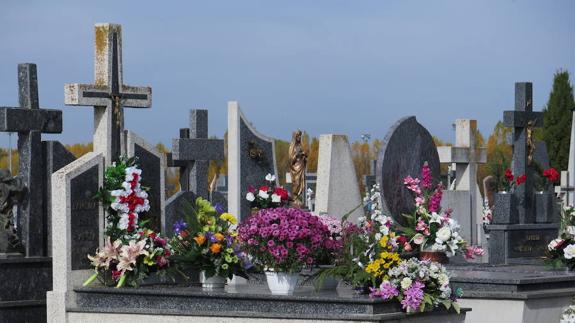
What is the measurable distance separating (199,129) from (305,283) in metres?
8.49

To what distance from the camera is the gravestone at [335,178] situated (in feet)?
57.1

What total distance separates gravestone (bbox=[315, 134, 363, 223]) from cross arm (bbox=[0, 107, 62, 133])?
A: 432cm

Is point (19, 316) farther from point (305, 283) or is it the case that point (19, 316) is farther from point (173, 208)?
point (173, 208)

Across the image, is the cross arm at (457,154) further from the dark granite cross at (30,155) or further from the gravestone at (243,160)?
the dark granite cross at (30,155)

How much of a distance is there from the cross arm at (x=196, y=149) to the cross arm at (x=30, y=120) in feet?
17.9

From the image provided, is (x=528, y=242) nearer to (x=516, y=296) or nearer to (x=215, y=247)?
(x=516, y=296)

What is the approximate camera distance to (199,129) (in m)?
20.5

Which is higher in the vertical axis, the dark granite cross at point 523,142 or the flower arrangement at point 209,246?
the dark granite cross at point 523,142

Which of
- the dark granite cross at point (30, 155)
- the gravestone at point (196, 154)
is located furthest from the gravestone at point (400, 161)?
the dark granite cross at point (30, 155)

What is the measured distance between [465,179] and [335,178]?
755cm

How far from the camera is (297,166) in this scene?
18531 mm

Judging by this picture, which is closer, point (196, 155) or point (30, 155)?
point (30, 155)

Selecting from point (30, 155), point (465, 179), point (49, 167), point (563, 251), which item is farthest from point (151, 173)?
point (465, 179)

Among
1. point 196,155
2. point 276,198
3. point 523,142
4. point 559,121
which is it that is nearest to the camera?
point 276,198
